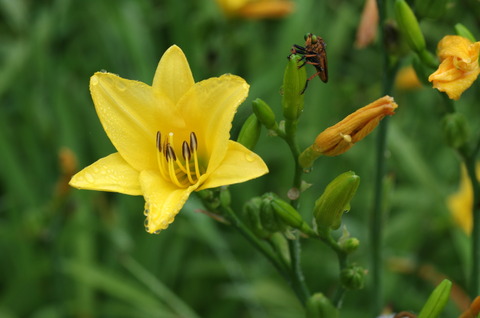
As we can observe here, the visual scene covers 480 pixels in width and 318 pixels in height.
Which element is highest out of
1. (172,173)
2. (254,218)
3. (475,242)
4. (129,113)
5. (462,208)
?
(129,113)

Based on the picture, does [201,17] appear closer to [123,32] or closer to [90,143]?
[123,32]

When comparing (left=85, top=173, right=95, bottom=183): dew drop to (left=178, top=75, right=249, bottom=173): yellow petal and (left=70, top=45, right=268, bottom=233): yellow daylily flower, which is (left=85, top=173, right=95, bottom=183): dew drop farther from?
(left=178, top=75, right=249, bottom=173): yellow petal

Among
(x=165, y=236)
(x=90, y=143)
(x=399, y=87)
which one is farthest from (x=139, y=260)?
(x=399, y=87)

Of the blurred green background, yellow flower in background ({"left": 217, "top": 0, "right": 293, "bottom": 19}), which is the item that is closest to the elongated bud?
the blurred green background

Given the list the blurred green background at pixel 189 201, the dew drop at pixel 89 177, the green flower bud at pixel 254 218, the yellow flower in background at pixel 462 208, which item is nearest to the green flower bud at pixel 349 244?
the green flower bud at pixel 254 218

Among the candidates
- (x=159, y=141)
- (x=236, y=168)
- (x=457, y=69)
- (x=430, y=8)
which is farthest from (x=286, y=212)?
(x=430, y=8)

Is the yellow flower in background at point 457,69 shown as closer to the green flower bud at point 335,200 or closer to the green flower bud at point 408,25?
the green flower bud at point 408,25

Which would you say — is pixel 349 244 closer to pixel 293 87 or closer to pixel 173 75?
pixel 293 87
